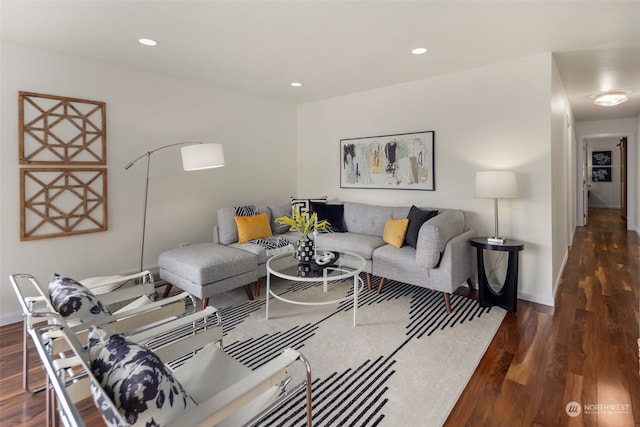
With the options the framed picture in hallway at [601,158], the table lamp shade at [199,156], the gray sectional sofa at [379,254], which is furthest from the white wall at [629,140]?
the table lamp shade at [199,156]

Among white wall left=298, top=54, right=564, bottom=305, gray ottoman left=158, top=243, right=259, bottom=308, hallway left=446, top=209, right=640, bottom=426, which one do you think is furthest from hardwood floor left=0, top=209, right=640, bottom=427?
gray ottoman left=158, top=243, right=259, bottom=308

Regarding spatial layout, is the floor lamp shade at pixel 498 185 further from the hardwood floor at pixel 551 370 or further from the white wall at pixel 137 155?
the white wall at pixel 137 155

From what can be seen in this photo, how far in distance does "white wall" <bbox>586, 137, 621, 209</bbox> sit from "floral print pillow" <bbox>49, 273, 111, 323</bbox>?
42.3ft

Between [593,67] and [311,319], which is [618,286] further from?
[311,319]

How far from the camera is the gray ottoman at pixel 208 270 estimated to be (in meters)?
3.04

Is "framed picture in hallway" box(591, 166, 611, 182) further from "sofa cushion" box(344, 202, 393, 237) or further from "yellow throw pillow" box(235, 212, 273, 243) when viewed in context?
"yellow throw pillow" box(235, 212, 273, 243)

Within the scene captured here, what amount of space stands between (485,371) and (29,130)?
4.17m

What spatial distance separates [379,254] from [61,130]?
3.34 metres

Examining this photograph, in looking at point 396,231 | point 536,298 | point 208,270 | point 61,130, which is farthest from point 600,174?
point 61,130

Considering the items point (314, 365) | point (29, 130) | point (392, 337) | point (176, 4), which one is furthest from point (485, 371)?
point (29, 130)

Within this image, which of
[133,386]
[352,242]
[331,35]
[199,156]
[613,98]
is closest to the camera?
[133,386]

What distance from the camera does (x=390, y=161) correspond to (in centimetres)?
443

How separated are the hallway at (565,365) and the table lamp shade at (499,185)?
111 cm

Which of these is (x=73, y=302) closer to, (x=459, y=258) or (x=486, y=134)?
(x=459, y=258)
